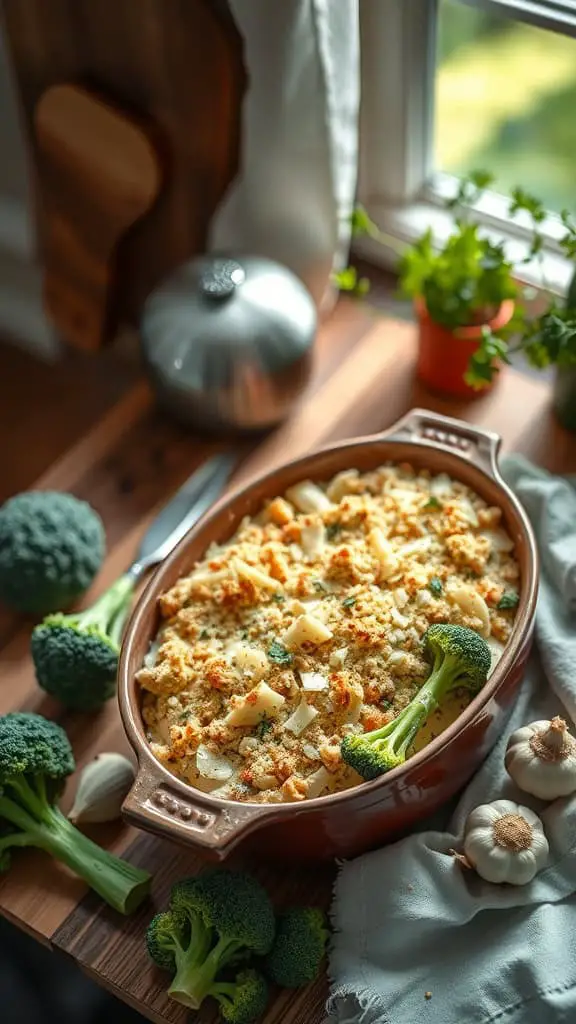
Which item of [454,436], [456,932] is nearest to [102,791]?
[456,932]

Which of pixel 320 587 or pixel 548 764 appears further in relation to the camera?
pixel 320 587

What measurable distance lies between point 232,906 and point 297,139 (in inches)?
37.0

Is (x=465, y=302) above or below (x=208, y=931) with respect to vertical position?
above

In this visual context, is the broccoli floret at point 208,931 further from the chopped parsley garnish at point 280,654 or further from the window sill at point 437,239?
the window sill at point 437,239

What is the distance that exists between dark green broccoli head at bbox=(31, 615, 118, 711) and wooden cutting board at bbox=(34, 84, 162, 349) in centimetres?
64

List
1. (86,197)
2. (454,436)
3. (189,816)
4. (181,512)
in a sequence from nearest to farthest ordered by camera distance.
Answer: (189,816) < (454,436) < (181,512) < (86,197)

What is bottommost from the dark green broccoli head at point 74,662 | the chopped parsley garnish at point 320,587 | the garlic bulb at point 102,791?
the garlic bulb at point 102,791

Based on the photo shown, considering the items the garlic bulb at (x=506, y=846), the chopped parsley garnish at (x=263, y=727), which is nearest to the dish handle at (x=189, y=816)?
the chopped parsley garnish at (x=263, y=727)

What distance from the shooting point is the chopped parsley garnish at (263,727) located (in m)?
1.14

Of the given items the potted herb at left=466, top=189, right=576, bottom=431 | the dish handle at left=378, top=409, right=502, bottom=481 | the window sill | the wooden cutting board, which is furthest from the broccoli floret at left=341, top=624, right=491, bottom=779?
the wooden cutting board

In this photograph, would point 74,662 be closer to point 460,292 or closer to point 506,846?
point 506,846

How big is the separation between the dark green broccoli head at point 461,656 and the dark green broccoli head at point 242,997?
0.34 m

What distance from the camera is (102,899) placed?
3.97 feet

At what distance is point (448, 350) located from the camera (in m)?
1.52
